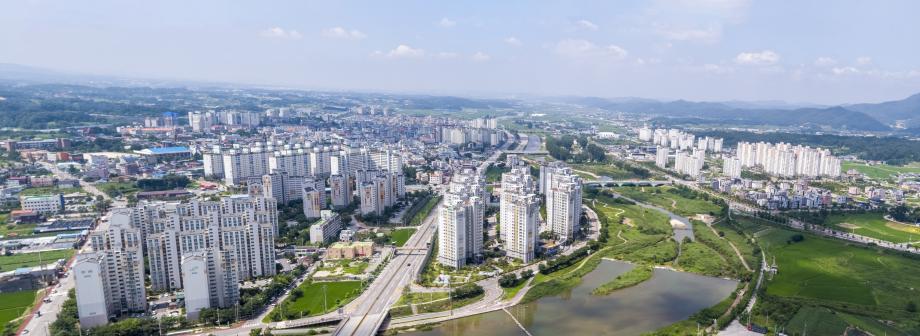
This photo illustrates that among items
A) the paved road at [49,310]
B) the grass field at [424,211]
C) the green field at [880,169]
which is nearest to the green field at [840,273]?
the grass field at [424,211]

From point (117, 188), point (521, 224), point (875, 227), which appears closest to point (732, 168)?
point (875, 227)

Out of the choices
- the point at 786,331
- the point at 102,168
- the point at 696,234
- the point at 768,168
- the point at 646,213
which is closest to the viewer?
the point at 786,331

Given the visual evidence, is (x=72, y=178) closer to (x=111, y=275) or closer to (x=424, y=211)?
(x=424, y=211)

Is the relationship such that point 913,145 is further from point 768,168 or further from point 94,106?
point 94,106

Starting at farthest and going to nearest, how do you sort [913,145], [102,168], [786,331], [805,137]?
[805,137] → [913,145] → [102,168] → [786,331]

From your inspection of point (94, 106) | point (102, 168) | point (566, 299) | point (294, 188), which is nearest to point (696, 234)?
point (566, 299)

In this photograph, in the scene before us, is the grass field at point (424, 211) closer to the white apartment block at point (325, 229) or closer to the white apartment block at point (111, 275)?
the white apartment block at point (325, 229)

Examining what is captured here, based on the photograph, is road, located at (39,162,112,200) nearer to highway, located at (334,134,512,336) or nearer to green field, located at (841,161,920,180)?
highway, located at (334,134,512,336)

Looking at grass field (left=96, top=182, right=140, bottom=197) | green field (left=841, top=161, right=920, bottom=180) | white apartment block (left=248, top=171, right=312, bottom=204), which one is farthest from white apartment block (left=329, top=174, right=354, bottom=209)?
green field (left=841, top=161, right=920, bottom=180)
